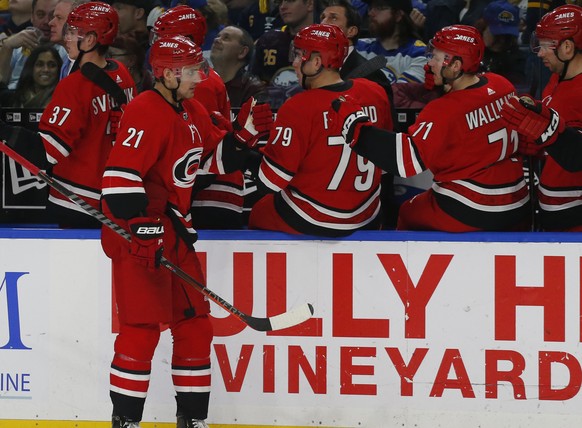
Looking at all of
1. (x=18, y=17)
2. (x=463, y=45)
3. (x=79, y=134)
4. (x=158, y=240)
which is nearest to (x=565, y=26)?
(x=463, y=45)

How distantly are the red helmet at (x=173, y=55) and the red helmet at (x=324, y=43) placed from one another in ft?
1.32

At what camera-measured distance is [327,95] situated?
3533 millimetres

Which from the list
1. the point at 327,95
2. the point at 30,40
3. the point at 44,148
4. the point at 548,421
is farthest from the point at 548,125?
the point at 30,40

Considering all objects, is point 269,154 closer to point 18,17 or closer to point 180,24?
point 180,24

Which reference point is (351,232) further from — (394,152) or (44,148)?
(44,148)

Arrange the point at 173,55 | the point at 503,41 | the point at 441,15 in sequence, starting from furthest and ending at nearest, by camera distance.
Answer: the point at 441,15, the point at 503,41, the point at 173,55

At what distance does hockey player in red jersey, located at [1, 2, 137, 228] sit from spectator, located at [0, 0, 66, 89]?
3.32 ft

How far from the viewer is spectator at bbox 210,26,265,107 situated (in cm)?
448

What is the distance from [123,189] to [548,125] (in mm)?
1305

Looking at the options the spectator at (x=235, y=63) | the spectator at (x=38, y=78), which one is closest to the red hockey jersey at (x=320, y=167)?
the spectator at (x=235, y=63)

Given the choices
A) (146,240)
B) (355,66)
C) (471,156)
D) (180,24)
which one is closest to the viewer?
(146,240)

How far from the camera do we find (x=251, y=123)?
136 inches

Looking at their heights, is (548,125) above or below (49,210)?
above

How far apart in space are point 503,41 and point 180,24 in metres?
1.45
